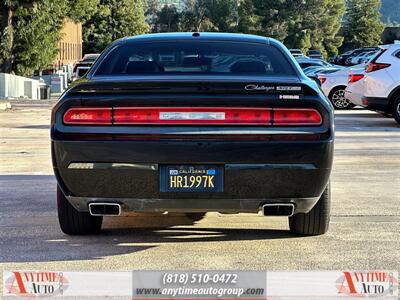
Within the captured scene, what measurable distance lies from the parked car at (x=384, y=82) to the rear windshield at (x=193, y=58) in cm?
911

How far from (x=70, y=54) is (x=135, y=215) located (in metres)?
57.3

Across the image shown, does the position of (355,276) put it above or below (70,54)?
above

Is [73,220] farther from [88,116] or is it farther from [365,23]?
[365,23]

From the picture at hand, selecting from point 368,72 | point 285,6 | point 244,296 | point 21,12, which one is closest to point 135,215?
point 244,296

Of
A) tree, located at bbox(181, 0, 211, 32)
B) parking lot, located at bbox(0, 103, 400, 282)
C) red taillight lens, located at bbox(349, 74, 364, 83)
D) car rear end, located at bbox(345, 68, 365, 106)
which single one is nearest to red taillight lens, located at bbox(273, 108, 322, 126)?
parking lot, located at bbox(0, 103, 400, 282)

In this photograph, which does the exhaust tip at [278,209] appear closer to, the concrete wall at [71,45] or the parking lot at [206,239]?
the parking lot at [206,239]

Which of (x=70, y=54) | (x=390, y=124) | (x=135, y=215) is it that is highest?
(x=135, y=215)

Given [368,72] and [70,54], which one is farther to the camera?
[70,54]

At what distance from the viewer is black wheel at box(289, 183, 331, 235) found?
224 inches

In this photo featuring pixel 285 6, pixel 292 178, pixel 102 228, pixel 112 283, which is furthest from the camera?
pixel 285 6

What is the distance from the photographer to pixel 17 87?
31094 mm

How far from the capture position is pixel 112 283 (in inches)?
186

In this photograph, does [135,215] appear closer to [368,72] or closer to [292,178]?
[292,178]

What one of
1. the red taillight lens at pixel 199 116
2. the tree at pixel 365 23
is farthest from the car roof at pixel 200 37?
the tree at pixel 365 23
